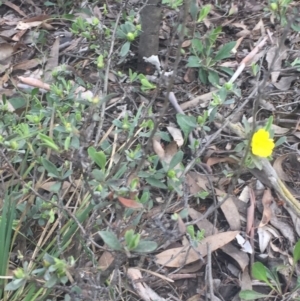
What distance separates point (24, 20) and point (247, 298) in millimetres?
1537

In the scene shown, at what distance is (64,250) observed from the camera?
143 cm

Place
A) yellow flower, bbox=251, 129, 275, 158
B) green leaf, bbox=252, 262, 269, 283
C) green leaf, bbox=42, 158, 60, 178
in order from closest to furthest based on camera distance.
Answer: yellow flower, bbox=251, 129, 275, 158 → green leaf, bbox=42, 158, 60, 178 → green leaf, bbox=252, 262, 269, 283

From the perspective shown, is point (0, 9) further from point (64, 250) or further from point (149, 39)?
point (64, 250)

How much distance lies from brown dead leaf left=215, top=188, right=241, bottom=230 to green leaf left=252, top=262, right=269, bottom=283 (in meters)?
0.16

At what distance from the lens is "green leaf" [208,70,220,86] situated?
6.37ft

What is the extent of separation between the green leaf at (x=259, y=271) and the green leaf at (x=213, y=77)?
0.74 metres

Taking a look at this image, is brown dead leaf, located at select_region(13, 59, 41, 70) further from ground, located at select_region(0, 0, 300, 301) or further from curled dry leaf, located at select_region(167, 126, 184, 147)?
curled dry leaf, located at select_region(167, 126, 184, 147)

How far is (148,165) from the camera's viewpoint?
1661 millimetres

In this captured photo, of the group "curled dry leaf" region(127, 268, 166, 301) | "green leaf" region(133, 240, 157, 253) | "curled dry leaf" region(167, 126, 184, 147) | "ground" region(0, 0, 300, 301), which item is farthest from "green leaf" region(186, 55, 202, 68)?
"green leaf" region(133, 240, 157, 253)

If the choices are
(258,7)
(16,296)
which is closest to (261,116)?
(258,7)

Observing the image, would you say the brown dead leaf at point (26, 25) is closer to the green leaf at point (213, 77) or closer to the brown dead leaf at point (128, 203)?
the green leaf at point (213, 77)

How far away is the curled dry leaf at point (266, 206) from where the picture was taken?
163 centimetres

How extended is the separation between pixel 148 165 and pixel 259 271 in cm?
48

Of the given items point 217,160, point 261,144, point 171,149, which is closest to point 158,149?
point 171,149
